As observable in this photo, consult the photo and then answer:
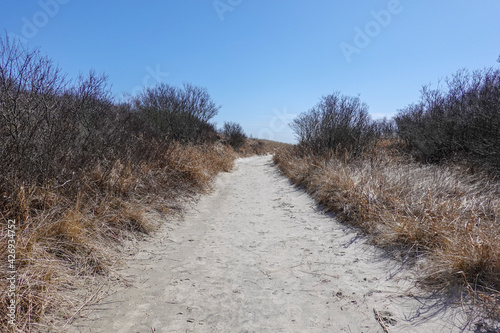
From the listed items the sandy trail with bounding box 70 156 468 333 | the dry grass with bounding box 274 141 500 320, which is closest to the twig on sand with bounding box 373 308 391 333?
the sandy trail with bounding box 70 156 468 333

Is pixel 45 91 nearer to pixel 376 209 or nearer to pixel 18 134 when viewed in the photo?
pixel 18 134

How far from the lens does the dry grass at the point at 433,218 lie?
7.89ft

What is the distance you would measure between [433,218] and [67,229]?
488 centimetres

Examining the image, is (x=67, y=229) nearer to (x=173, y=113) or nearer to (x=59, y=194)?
(x=59, y=194)

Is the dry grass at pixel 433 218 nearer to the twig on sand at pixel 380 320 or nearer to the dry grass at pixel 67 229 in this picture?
the twig on sand at pixel 380 320

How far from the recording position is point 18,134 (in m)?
3.47

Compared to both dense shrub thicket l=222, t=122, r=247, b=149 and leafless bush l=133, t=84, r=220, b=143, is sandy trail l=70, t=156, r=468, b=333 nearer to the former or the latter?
leafless bush l=133, t=84, r=220, b=143

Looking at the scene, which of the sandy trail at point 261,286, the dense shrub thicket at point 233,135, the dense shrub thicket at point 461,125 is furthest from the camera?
the dense shrub thicket at point 233,135

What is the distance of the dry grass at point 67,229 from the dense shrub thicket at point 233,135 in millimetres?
19559

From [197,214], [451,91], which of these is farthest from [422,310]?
[451,91]

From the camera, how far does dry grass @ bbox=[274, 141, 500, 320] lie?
7.89ft

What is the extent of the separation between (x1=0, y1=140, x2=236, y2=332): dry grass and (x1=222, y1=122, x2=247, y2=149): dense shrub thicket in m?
19.6

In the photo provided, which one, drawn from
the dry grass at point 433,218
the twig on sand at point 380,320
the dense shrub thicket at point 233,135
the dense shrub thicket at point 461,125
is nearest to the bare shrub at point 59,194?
the twig on sand at point 380,320

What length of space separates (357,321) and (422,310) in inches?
24.3
